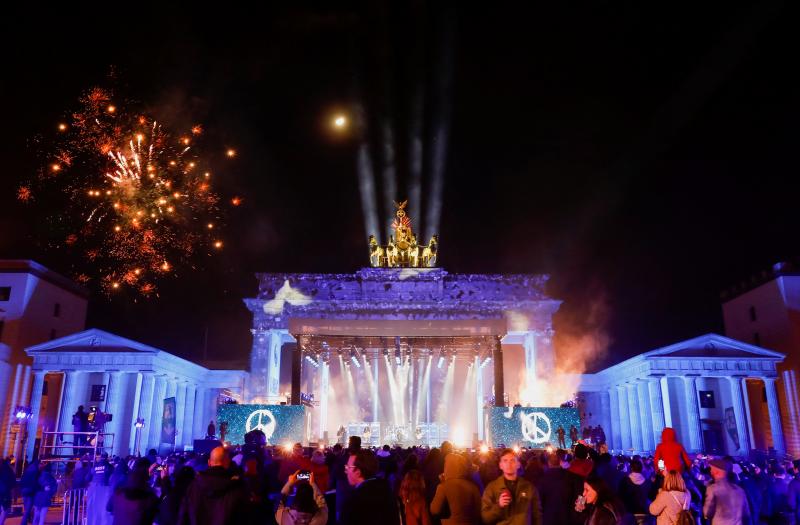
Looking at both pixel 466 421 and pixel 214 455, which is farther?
pixel 466 421

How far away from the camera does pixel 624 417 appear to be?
149 ft

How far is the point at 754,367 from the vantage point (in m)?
39.6

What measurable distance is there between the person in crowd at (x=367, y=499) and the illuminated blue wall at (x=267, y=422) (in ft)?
68.0

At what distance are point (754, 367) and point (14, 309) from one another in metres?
49.6

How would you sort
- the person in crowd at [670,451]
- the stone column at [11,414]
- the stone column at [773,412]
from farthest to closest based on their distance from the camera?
the stone column at [773,412], the stone column at [11,414], the person in crowd at [670,451]

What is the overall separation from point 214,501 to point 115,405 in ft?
117

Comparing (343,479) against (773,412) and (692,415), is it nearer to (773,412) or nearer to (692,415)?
(692,415)

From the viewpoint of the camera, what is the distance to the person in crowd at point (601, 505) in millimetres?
6262

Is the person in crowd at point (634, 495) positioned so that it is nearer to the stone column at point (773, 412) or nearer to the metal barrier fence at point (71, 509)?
the metal barrier fence at point (71, 509)

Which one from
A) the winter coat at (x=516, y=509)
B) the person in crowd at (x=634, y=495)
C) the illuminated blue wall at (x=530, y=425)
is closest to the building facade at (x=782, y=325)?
the illuminated blue wall at (x=530, y=425)

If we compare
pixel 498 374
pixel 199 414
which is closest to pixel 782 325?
pixel 498 374

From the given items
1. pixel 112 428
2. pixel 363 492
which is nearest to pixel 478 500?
pixel 363 492

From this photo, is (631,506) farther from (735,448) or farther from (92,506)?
(735,448)

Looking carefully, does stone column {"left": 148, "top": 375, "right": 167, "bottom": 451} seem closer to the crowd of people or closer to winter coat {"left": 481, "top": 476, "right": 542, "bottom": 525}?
the crowd of people
